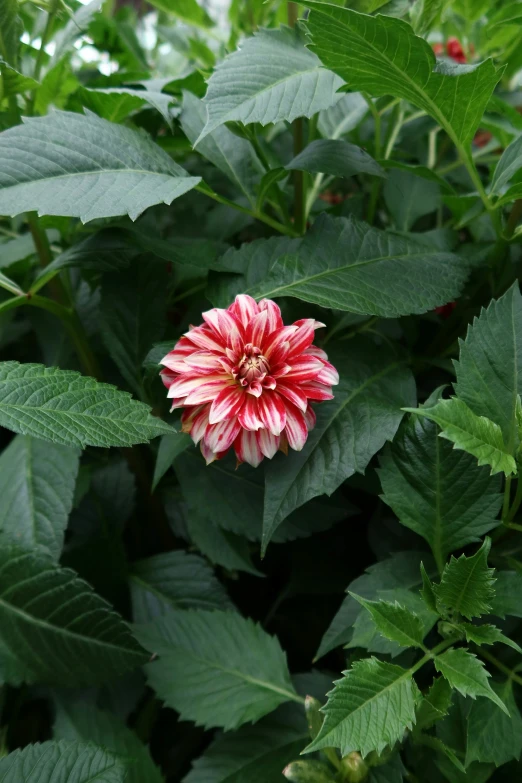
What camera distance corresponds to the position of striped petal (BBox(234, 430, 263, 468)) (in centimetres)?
43

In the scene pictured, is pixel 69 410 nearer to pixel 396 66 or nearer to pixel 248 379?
pixel 248 379

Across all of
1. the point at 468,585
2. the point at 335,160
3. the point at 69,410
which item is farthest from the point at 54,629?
the point at 335,160

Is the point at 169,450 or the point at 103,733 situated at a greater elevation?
the point at 169,450

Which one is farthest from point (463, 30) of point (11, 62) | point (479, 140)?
point (11, 62)

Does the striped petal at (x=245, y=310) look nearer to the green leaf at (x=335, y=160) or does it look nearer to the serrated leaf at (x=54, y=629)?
the green leaf at (x=335, y=160)

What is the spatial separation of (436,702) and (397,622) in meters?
0.05

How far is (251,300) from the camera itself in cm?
44

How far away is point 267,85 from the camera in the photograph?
460 mm

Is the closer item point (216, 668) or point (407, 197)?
point (216, 668)

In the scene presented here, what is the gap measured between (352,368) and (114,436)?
190mm

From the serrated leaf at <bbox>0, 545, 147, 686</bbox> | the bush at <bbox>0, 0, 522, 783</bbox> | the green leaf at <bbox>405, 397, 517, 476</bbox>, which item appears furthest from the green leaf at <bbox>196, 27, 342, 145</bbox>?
the serrated leaf at <bbox>0, 545, 147, 686</bbox>

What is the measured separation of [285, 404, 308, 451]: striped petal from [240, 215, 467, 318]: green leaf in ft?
0.25

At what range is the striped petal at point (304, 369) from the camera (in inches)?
17.1

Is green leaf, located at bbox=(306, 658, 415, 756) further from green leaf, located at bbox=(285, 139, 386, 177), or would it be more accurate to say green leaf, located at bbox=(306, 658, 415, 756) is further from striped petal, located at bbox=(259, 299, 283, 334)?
green leaf, located at bbox=(285, 139, 386, 177)
